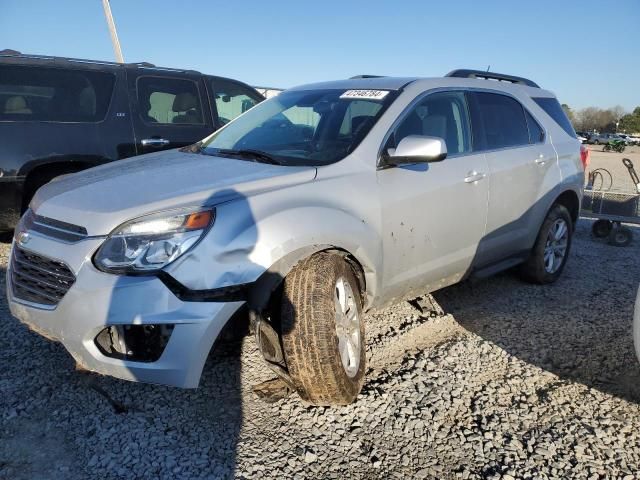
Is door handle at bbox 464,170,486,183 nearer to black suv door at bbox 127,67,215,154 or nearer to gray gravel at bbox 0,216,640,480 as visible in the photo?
gray gravel at bbox 0,216,640,480

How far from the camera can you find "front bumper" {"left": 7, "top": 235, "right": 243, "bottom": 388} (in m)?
2.03

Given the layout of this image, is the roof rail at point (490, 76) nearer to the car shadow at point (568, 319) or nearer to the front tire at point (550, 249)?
the front tire at point (550, 249)

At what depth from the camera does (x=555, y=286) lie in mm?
4480

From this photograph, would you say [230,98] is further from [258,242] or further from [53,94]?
[258,242]

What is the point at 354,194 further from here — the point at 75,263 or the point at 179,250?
the point at 75,263

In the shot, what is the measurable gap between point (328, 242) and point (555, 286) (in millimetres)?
2984

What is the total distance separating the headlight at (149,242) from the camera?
2059 mm

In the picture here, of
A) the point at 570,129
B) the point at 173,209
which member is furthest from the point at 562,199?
the point at 173,209

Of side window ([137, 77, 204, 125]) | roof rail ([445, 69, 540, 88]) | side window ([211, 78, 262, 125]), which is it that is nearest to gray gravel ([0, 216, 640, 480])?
roof rail ([445, 69, 540, 88])

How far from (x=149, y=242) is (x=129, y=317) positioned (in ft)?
1.07

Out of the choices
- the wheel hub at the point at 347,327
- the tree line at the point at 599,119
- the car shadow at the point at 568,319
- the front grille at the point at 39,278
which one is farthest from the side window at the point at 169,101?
the tree line at the point at 599,119

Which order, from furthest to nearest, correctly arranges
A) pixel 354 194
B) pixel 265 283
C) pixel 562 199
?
pixel 562 199
pixel 354 194
pixel 265 283

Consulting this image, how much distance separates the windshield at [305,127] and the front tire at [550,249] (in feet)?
6.76

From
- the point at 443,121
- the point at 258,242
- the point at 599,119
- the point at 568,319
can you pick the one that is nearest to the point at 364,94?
the point at 443,121
